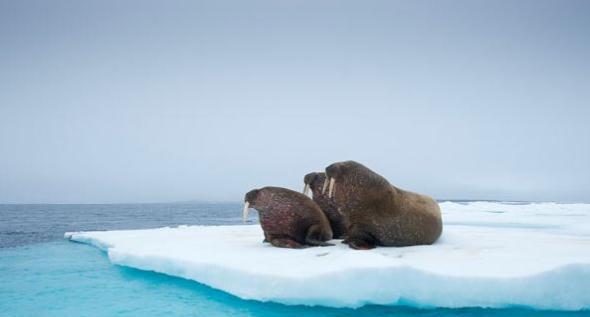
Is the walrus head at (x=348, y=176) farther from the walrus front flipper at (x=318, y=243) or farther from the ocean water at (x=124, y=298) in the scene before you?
the ocean water at (x=124, y=298)

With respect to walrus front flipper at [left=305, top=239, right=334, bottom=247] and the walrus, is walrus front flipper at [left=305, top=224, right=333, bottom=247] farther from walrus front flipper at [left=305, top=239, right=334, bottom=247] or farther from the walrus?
the walrus

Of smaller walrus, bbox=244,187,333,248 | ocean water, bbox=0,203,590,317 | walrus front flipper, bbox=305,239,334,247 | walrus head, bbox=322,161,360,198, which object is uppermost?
walrus head, bbox=322,161,360,198

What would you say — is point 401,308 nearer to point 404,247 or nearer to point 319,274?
point 319,274

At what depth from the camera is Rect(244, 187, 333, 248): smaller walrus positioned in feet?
23.6

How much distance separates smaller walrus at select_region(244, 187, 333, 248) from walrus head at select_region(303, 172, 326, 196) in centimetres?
58

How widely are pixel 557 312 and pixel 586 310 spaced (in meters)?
0.31

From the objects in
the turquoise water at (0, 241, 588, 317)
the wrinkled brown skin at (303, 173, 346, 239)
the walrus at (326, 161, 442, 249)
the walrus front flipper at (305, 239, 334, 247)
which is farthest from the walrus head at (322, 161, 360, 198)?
the turquoise water at (0, 241, 588, 317)

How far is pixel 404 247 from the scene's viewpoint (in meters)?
6.61

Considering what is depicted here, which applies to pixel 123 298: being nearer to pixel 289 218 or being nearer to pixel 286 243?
pixel 286 243

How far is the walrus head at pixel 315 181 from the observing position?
8039mm

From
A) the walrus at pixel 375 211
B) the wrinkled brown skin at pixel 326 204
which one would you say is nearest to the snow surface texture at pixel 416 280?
the walrus at pixel 375 211

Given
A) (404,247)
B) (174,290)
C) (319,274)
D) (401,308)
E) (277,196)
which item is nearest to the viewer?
(319,274)

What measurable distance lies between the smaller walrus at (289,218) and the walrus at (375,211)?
0.63 meters

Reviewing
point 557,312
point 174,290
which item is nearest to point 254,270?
point 174,290
